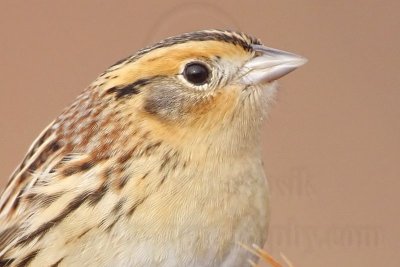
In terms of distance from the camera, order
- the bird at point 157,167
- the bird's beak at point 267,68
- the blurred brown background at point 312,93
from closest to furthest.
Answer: the bird at point 157,167
the bird's beak at point 267,68
the blurred brown background at point 312,93

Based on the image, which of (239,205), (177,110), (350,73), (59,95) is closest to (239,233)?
(239,205)

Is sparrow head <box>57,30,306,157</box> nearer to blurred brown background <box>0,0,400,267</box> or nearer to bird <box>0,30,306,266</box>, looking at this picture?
bird <box>0,30,306,266</box>

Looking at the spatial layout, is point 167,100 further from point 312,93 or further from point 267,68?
point 312,93


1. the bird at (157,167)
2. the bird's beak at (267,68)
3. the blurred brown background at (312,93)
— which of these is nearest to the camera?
the bird at (157,167)

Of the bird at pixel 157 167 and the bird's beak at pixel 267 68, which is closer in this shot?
the bird at pixel 157 167

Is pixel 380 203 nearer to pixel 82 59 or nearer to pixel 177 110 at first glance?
pixel 82 59

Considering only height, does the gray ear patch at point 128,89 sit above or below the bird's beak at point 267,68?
below

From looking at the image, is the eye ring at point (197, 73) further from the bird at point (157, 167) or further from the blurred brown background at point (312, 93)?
the blurred brown background at point (312, 93)

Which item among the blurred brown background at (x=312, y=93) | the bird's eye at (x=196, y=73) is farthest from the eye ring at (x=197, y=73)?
the blurred brown background at (x=312, y=93)
